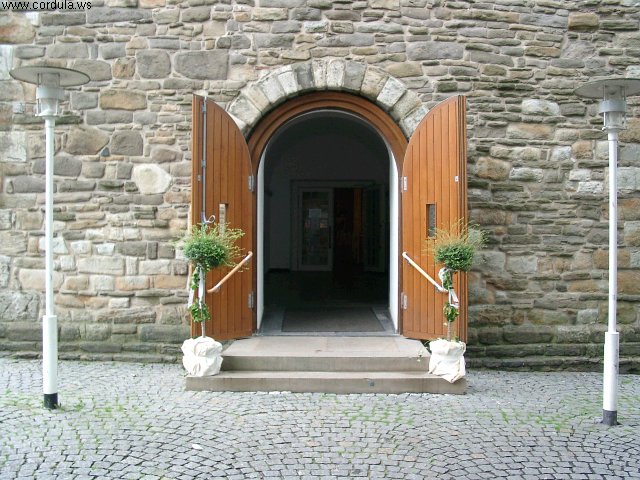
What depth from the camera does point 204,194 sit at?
6066mm

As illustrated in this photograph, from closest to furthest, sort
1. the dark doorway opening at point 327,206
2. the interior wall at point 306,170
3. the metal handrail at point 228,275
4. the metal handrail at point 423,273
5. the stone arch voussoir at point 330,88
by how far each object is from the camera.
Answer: the metal handrail at point 423,273, the metal handrail at point 228,275, the stone arch voussoir at point 330,88, the dark doorway opening at point 327,206, the interior wall at point 306,170

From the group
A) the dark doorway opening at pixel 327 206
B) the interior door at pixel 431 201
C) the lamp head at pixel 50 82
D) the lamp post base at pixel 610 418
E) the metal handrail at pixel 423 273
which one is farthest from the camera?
the dark doorway opening at pixel 327 206

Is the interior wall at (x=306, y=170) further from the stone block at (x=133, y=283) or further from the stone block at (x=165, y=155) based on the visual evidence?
the stone block at (x=133, y=283)

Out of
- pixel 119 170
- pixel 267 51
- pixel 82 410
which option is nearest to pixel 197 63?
pixel 267 51

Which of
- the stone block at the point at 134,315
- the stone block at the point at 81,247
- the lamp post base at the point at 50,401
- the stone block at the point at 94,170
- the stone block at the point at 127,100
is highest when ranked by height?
the stone block at the point at 127,100

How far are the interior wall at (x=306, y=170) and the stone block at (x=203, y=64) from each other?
6.66 meters

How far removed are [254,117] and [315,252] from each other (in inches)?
320

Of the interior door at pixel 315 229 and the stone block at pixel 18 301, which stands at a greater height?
the interior door at pixel 315 229

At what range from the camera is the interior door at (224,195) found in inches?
237

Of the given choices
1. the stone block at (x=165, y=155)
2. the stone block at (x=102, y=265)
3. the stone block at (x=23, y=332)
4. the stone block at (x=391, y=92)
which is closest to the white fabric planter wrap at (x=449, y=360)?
the stone block at (x=391, y=92)

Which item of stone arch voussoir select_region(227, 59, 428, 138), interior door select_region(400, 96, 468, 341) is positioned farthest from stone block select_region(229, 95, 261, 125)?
interior door select_region(400, 96, 468, 341)

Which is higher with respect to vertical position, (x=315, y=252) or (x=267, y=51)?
(x=267, y=51)

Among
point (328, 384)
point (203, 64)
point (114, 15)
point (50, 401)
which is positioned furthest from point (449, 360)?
point (114, 15)

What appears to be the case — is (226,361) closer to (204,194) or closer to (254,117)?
(204,194)
